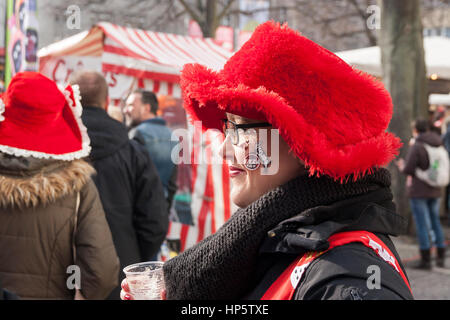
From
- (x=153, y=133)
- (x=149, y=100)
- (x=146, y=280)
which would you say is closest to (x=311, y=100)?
(x=146, y=280)

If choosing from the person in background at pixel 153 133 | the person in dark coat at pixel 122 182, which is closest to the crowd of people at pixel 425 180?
the person in background at pixel 153 133

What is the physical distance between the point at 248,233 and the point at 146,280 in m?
0.37

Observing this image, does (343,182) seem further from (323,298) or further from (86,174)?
(86,174)

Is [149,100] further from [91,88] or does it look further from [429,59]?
[429,59]

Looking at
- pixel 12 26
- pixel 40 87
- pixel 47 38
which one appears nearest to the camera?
pixel 40 87

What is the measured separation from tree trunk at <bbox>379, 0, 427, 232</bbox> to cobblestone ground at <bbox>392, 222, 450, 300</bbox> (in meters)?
0.79

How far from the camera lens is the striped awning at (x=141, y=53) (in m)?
6.12

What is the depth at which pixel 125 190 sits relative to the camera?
317 centimetres

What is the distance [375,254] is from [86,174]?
1741 millimetres

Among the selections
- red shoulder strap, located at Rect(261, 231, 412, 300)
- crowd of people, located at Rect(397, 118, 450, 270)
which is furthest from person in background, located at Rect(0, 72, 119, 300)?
crowd of people, located at Rect(397, 118, 450, 270)

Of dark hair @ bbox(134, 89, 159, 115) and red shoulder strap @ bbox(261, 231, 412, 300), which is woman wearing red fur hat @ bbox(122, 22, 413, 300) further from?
dark hair @ bbox(134, 89, 159, 115)

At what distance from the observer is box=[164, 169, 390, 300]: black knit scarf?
1295 millimetres
